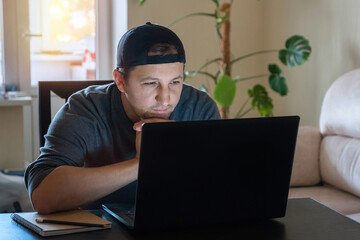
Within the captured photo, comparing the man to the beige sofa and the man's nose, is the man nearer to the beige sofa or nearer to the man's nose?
the man's nose

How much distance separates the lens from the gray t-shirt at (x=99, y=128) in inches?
57.1

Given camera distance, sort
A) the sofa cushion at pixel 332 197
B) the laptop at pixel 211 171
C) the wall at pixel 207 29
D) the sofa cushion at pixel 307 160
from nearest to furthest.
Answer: the laptop at pixel 211 171
the sofa cushion at pixel 332 197
the sofa cushion at pixel 307 160
the wall at pixel 207 29

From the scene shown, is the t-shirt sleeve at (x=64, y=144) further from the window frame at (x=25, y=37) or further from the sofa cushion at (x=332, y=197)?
the window frame at (x=25, y=37)

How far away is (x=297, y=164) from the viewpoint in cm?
279

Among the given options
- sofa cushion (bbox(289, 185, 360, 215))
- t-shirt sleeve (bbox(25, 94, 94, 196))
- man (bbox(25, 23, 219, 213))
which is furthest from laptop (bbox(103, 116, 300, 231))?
sofa cushion (bbox(289, 185, 360, 215))

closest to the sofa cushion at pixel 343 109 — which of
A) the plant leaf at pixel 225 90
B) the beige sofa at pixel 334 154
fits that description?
the beige sofa at pixel 334 154

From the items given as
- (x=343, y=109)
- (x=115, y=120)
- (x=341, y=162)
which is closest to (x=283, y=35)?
(x=343, y=109)

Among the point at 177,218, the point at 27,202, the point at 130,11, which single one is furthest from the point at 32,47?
the point at 177,218

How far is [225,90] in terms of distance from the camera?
131 inches

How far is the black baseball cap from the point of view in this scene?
141 centimetres

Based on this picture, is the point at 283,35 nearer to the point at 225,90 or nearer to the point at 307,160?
the point at 225,90

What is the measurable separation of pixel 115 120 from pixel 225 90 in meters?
1.80

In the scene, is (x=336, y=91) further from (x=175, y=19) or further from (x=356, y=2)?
(x=175, y=19)

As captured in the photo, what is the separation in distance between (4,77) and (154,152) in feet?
10.5
